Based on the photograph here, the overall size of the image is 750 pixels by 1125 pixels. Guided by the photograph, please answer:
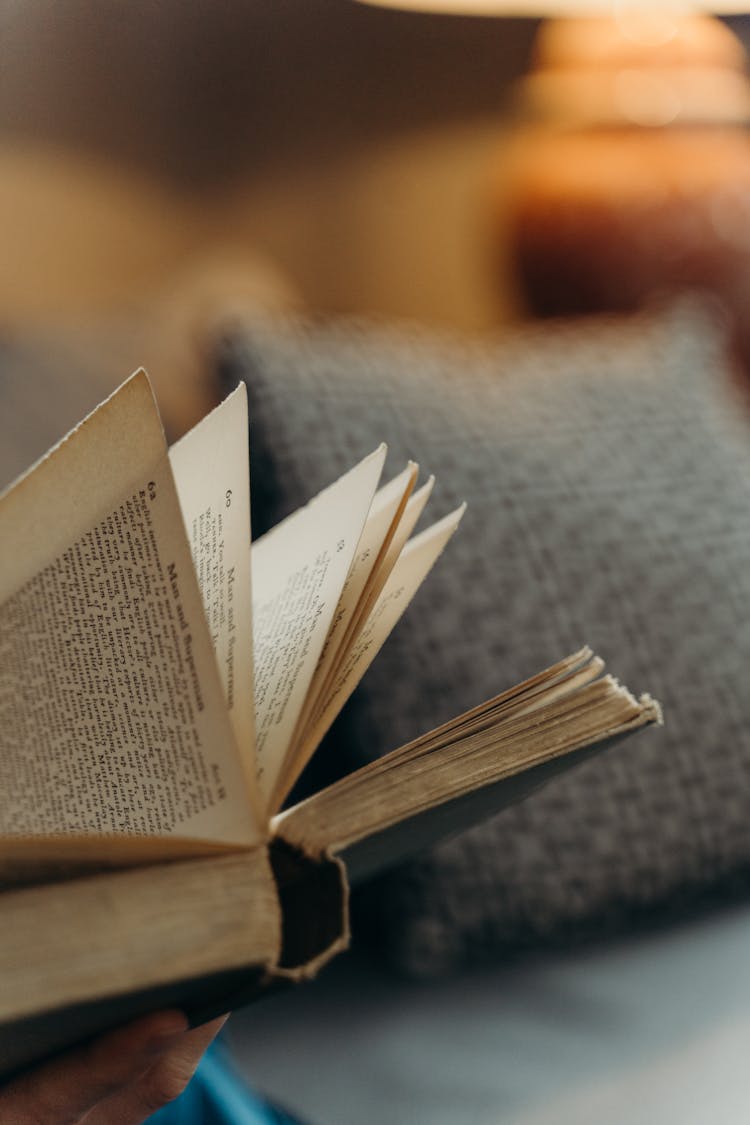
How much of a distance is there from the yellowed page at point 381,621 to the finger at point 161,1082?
0.09 m

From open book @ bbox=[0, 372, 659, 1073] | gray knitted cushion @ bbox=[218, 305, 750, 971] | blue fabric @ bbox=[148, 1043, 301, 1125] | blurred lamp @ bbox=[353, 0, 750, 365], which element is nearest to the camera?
open book @ bbox=[0, 372, 659, 1073]

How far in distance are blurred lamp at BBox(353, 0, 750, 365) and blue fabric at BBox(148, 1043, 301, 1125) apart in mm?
1421

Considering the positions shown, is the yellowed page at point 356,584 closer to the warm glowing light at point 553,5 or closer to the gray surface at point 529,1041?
the gray surface at point 529,1041

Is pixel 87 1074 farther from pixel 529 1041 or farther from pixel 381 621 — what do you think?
pixel 529 1041

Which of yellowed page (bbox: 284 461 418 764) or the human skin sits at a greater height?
yellowed page (bbox: 284 461 418 764)

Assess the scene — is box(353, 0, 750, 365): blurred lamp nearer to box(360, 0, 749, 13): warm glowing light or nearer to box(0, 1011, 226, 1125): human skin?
box(360, 0, 749, 13): warm glowing light

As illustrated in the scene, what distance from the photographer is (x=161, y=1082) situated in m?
0.35

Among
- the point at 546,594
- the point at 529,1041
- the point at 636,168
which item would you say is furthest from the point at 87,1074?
the point at 636,168

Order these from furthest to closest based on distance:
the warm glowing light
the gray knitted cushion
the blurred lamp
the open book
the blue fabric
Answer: the blurred lamp → the warm glowing light → the gray knitted cushion → the blue fabric → the open book

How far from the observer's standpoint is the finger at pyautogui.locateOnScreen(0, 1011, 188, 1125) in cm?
30

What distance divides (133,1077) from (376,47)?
5.73 ft

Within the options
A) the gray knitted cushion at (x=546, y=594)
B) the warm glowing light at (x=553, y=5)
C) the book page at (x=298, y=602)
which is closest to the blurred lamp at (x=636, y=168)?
the warm glowing light at (x=553, y=5)

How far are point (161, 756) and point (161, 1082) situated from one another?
123mm

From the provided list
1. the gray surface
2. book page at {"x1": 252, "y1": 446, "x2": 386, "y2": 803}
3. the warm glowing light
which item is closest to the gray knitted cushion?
the gray surface
